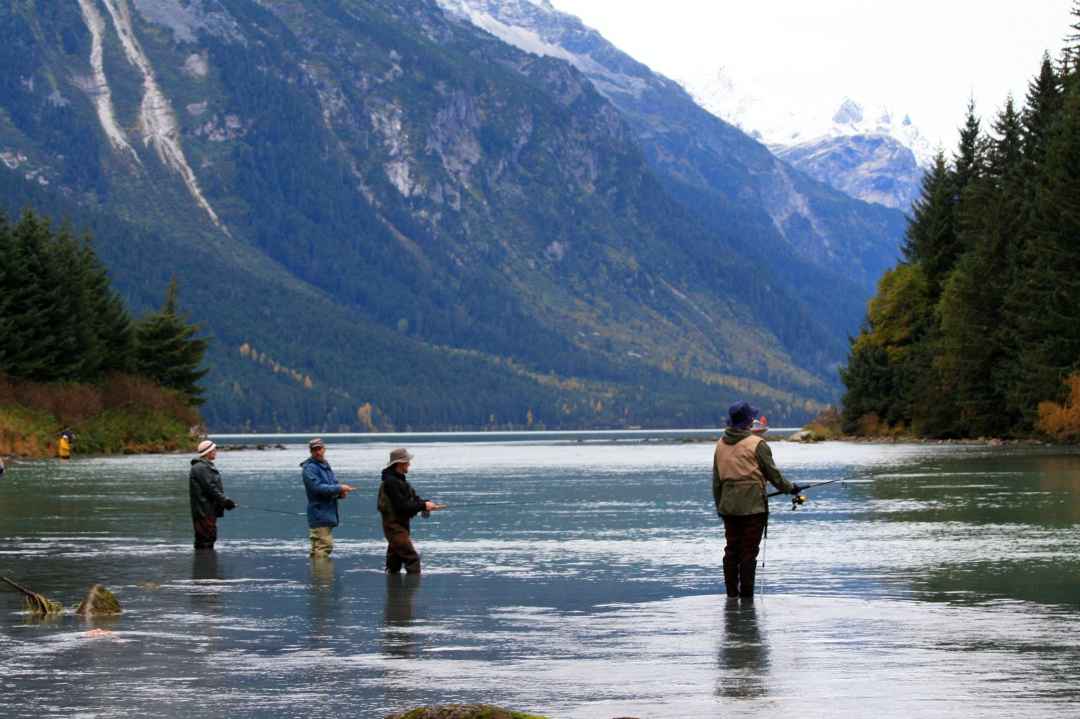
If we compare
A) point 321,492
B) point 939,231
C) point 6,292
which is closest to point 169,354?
point 6,292

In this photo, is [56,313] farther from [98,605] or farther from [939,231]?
[98,605]

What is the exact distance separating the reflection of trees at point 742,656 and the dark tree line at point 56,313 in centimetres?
8639

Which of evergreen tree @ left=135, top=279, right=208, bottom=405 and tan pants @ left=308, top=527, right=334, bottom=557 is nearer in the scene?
tan pants @ left=308, top=527, right=334, bottom=557

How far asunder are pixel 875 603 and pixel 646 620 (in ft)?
10.5

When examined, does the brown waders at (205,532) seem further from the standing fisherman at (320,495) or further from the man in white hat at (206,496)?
the standing fisherman at (320,495)

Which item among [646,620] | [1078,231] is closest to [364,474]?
[1078,231]

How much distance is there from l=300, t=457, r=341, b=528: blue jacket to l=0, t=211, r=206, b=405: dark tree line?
75.2 m

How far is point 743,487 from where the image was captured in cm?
2600

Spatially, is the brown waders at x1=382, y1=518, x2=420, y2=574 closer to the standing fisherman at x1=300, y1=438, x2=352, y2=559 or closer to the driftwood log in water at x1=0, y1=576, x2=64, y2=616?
the standing fisherman at x1=300, y1=438, x2=352, y2=559

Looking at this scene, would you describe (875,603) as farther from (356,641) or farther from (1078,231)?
(1078,231)

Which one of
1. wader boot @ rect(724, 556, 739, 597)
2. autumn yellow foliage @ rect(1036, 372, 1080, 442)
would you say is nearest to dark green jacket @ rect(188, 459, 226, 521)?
wader boot @ rect(724, 556, 739, 597)

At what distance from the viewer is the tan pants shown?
34.1m

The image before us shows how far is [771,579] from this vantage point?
29.8 m

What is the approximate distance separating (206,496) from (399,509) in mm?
6169
